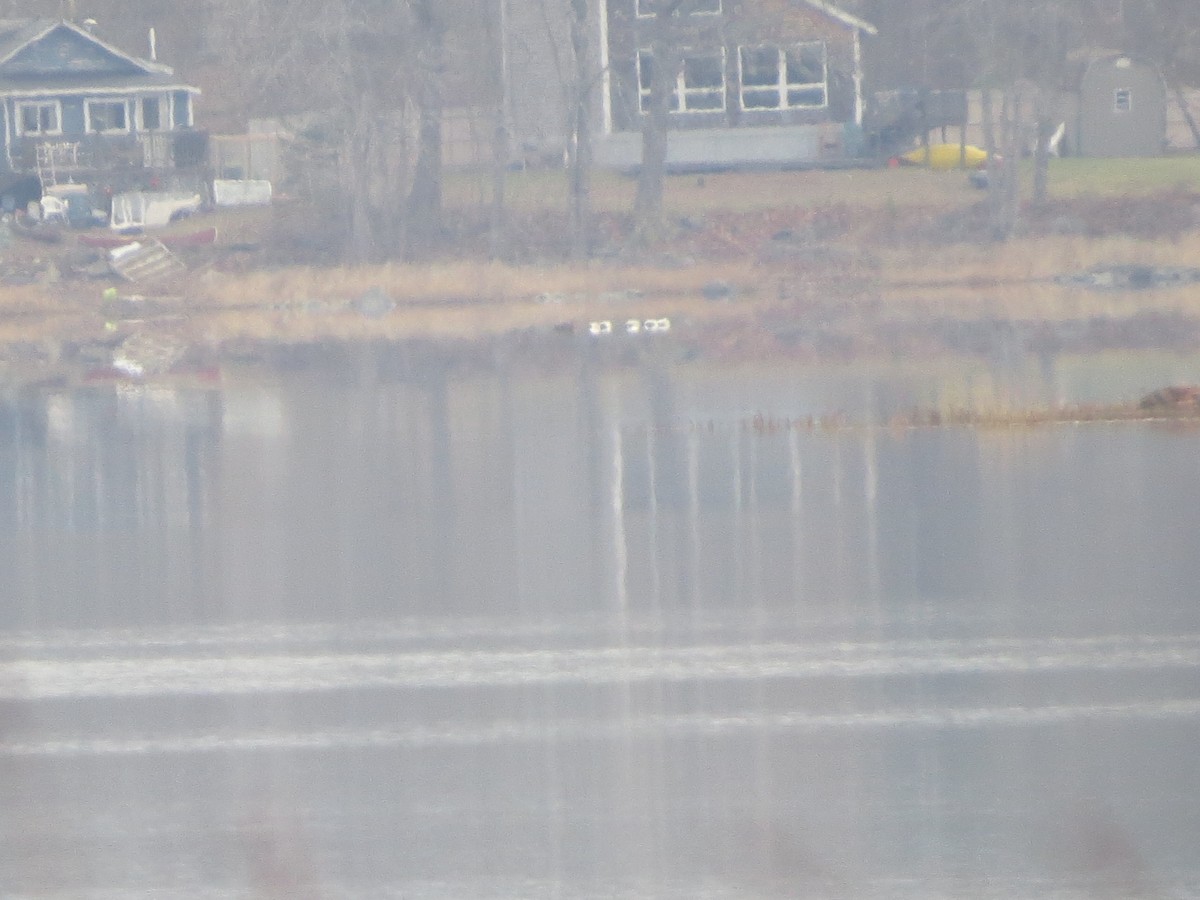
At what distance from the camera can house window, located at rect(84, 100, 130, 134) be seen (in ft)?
194

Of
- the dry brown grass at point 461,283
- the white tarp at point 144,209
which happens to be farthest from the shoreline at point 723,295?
the white tarp at point 144,209

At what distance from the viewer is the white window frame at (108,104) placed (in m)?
59.0

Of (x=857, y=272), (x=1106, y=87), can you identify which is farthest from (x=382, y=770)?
(x=1106, y=87)

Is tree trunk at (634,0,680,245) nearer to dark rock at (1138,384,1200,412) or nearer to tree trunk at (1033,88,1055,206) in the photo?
tree trunk at (1033,88,1055,206)

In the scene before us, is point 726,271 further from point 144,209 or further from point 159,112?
point 159,112

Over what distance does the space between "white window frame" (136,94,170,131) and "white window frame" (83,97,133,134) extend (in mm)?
266

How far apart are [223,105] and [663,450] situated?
54299mm

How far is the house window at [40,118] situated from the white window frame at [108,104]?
74cm

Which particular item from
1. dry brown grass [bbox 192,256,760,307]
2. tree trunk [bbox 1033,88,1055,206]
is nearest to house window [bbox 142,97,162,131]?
dry brown grass [bbox 192,256,760,307]

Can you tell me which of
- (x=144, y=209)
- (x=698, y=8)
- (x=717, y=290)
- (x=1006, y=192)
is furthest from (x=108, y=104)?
(x=1006, y=192)

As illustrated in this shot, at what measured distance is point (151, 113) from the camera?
59625 millimetres

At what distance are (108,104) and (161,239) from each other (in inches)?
397

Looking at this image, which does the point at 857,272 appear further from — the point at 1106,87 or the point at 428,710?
the point at 428,710

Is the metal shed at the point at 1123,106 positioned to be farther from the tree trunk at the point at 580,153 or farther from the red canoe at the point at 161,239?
the red canoe at the point at 161,239
